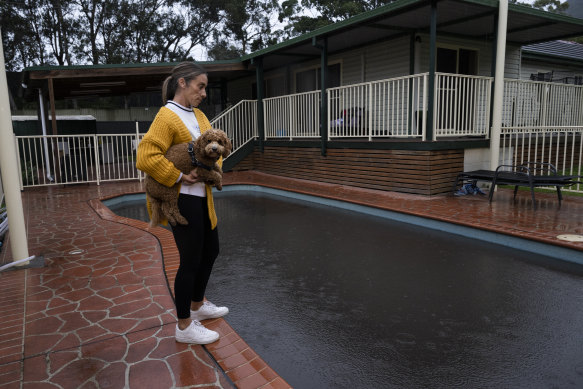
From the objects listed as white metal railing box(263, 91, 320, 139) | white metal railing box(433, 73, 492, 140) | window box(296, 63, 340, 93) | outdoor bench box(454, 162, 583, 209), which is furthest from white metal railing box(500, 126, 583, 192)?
window box(296, 63, 340, 93)

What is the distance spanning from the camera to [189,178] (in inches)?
83.3

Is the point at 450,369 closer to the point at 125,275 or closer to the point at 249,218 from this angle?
the point at 125,275

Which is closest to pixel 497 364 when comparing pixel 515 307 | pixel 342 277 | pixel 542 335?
pixel 542 335

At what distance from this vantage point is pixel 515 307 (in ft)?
10.1

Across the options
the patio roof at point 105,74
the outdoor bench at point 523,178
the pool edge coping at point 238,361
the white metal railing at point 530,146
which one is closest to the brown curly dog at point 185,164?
the pool edge coping at point 238,361

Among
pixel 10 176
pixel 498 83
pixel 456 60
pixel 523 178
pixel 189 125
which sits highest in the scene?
pixel 456 60

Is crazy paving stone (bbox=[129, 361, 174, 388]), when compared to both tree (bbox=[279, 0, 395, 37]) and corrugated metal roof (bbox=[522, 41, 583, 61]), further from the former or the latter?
tree (bbox=[279, 0, 395, 37])

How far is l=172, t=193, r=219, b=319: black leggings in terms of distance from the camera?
2168 mm

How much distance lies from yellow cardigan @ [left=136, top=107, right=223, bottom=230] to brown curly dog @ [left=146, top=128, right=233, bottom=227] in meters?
0.05

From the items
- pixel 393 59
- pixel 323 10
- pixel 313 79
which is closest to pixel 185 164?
pixel 393 59

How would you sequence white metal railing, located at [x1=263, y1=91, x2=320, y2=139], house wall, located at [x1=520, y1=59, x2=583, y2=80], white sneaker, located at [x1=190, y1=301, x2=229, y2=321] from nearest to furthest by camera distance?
white sneaker, located at [x1=190, y1=301, x2=229, y2=321] → white metal railing, located at [x1=263, y1=91, x2=320, y2=139] → house wall, located at [x1=520, y1=59, x2=583, y2=80]

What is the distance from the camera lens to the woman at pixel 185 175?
2053 mm

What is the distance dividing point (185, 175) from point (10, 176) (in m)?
2.56

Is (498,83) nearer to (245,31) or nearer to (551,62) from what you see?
(551,62)
